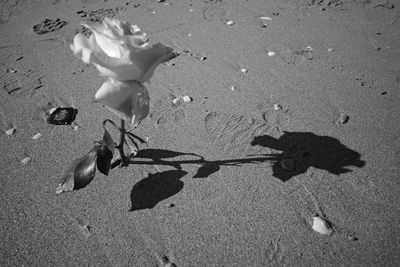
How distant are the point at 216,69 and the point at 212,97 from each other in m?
0.37

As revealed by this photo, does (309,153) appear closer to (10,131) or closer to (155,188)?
(155,188)

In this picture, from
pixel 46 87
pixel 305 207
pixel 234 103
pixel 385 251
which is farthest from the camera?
pixel 46 87

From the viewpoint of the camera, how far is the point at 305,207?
4.66ft

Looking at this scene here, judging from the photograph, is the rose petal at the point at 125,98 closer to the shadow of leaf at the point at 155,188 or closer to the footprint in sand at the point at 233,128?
the shadow of leaf at the point at 155,188

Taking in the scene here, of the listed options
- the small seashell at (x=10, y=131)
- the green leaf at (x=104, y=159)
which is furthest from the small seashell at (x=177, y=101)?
the small seashell at (x=10, y=131)

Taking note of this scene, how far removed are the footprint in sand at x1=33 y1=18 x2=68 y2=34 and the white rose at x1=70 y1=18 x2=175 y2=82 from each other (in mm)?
2280

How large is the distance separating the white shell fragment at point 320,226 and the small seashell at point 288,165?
11.7 inches

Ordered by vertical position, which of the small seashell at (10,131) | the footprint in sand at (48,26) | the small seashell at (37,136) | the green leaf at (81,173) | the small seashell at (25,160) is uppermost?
the green leaf at (81,173)

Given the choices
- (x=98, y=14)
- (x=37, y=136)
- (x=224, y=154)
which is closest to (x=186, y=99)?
(x=224, y=154)

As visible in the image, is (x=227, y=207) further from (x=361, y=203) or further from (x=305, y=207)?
(x=361, y=203)

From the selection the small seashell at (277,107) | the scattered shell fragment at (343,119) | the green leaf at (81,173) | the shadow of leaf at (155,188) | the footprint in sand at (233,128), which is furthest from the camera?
the small seashell at (277,107)

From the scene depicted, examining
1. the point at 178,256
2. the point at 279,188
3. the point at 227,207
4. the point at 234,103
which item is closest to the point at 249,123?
the point at 234,103

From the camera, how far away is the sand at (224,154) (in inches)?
51.3

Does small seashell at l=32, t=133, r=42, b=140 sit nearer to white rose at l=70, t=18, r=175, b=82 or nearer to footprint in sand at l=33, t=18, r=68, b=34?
white rose at l=70, t=18, r=175, b=82
